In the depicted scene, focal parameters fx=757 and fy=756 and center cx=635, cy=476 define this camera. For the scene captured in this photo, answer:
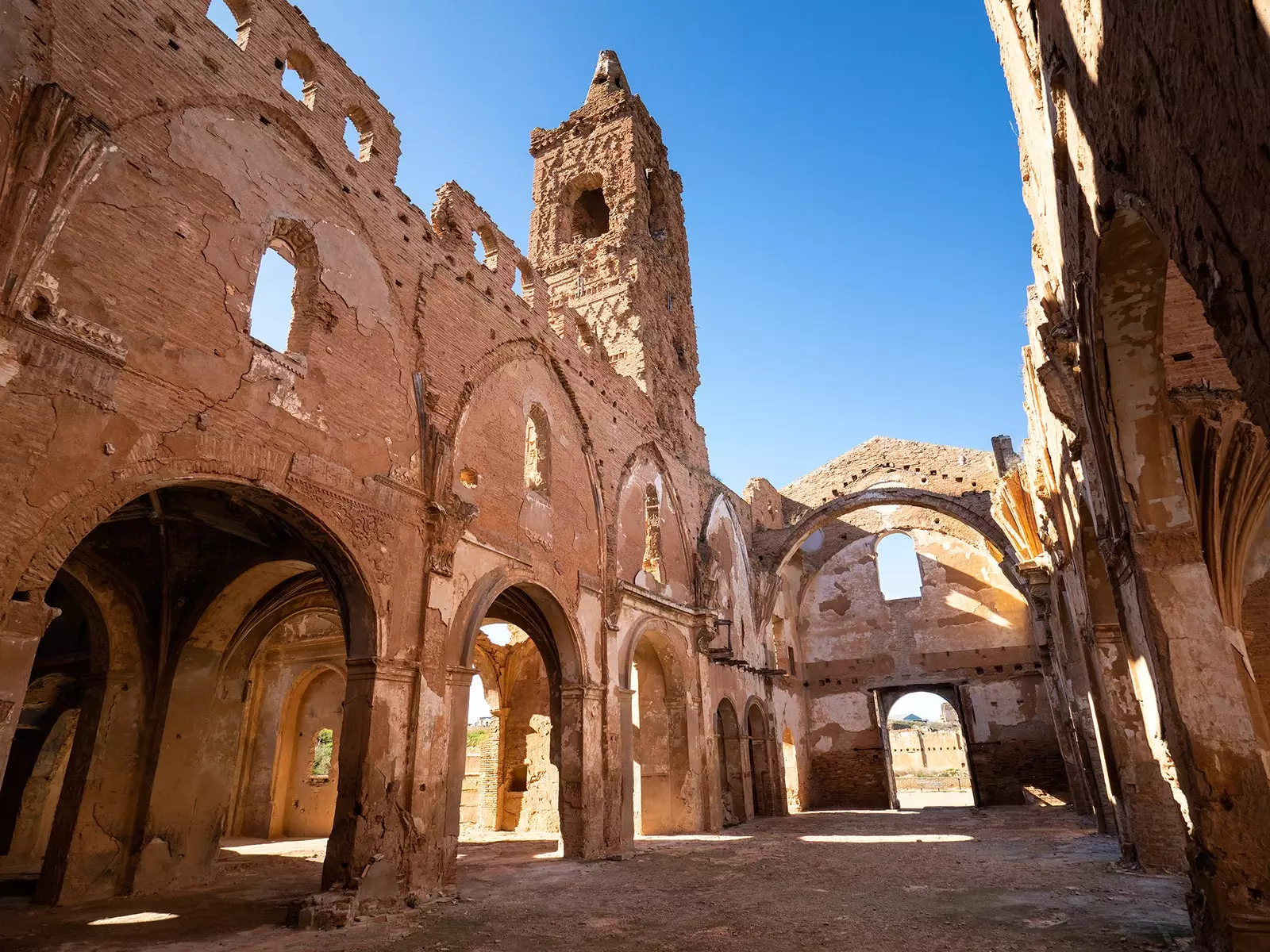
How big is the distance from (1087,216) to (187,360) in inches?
275

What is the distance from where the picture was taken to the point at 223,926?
6.76 meters

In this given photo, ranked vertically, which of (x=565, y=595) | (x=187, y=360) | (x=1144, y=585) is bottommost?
(x=1144, y=585)

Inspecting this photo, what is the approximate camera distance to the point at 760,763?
62.1 feet

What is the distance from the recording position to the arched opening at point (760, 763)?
1861 cm

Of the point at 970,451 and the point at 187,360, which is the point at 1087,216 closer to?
the point at 187,360

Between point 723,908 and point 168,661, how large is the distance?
7.17 metres

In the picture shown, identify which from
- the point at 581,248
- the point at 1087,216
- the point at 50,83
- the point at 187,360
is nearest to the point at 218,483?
the point at 187,360

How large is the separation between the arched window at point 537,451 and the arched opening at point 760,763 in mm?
9746

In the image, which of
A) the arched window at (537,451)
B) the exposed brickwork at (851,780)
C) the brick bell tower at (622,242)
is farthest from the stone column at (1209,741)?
the exposed brickwork at (851,780)

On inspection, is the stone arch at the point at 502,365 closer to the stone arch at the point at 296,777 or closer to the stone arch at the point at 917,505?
the stone arch at the point at 296,777

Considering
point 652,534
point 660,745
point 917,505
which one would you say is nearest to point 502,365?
point 652,534

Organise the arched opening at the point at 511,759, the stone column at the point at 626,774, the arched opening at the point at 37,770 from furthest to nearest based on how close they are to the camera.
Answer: the arched opening at the point at 511,759, the arched opening at the point at 37,770, the stone column at the point at 626,774

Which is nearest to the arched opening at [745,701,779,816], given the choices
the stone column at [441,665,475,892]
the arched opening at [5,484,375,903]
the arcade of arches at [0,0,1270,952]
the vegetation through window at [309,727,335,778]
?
the arcade of arches at [0,0,1270,952]

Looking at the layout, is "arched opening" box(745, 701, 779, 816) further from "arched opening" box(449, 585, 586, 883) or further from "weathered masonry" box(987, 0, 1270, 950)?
"weathered masonry" box(987, 0, 1270, 950)
